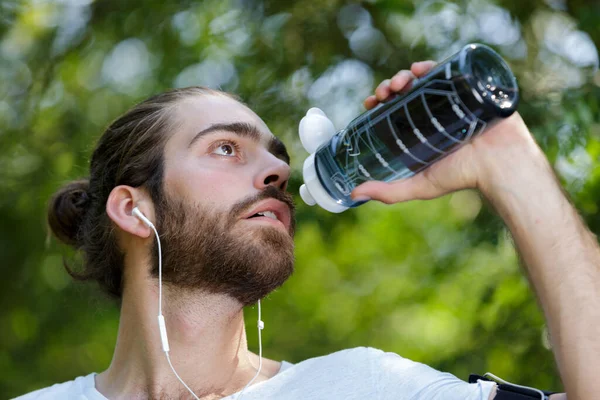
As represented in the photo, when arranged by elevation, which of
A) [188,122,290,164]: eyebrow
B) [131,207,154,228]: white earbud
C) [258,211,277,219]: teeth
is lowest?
[131,207,154,228]: white earbud

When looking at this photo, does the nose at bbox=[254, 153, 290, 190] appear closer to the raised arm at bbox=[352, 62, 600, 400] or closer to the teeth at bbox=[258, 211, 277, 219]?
the teeth at bbox=[258, 211, 277, 219]

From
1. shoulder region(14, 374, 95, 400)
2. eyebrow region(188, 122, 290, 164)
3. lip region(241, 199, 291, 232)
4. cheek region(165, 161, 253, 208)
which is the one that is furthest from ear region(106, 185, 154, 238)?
shoulder region(14, 374, 95, 400)

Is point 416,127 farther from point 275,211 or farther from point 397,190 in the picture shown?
point 275,211

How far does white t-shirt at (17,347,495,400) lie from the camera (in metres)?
2.08

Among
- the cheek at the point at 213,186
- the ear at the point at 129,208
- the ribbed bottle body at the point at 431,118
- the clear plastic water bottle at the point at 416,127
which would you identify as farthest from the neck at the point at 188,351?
the ribbed bottle body at the point at 431,118

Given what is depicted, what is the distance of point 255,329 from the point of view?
15.4ft

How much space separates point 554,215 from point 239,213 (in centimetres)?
94

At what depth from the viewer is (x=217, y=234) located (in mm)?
2314

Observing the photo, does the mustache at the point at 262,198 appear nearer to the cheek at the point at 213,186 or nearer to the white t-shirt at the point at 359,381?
the cheek at the point at 213,186

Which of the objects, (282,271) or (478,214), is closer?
(282,271)

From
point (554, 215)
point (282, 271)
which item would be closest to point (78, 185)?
point (282, 271)

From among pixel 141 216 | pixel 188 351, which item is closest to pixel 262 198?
pixel 141 216

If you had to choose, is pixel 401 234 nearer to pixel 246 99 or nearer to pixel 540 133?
pixel 246 99

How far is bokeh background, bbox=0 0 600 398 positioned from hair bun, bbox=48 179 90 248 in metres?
0.22
